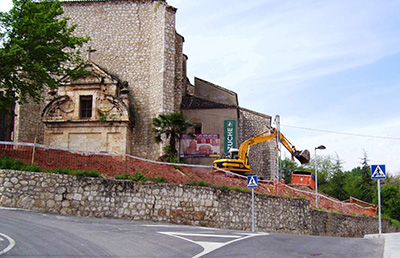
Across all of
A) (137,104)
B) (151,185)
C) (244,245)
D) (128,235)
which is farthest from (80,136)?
(244,245)

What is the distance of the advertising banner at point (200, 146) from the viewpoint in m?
31.0

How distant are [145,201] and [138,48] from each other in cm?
1608

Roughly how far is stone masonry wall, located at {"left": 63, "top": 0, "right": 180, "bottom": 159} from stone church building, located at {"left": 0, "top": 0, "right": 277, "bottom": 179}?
0.06 m

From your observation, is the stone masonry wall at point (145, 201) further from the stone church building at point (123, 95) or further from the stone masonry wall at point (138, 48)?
the stone masonry wall at point (138, 48)

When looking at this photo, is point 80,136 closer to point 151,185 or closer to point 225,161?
point 225,161

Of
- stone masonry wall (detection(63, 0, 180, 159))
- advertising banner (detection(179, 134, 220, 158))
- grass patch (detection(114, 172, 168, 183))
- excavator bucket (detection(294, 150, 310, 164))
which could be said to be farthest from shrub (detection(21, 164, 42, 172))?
excavator bucket (detection(294, 150, 310, 164))

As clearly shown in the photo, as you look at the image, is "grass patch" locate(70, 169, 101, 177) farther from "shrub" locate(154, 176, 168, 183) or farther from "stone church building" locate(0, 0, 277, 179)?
"stone church building" locate(0, 0, 277, 179)

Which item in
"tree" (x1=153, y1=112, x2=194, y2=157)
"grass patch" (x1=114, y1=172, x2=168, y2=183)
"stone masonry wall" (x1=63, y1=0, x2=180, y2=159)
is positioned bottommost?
"grass patch" (x1=114, y1=172, x2=168, y2=183)

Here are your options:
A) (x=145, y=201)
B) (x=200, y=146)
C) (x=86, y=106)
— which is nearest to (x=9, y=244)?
(x=145, y=201)

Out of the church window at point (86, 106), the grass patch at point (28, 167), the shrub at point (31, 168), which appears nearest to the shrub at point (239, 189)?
the grass patch at point (28, 167)

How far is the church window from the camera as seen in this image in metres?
30.0

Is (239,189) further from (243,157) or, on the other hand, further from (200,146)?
(200,146)

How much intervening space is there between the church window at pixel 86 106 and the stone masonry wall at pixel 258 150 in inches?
461

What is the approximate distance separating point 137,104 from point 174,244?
21.1m
